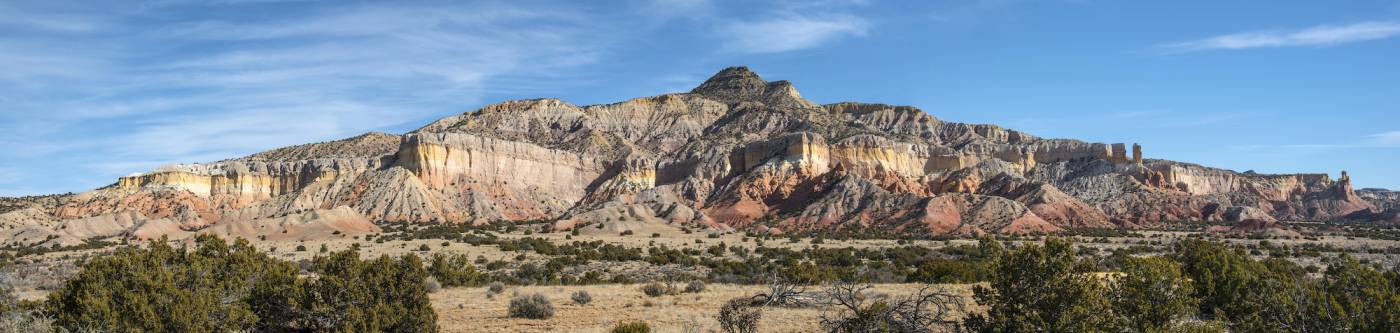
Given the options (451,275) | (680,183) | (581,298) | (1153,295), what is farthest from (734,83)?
(1153,295)

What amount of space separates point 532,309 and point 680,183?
91.4m

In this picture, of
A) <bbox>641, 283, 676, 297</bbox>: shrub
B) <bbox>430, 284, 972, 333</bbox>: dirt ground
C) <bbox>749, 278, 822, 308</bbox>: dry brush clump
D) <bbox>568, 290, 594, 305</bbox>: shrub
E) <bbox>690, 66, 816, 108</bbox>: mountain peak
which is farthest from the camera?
<bbox>690, 66, 816, 108</bbox>: mountain peak

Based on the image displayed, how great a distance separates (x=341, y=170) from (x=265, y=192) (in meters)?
9.91

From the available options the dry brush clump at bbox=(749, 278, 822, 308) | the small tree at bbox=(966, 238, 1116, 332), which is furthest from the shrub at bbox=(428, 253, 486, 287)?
the small tree at bbox=(966, 238, 1116, 332)

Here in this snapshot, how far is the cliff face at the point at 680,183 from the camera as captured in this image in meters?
86.8

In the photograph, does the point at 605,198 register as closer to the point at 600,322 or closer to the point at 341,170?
the point at 341,170

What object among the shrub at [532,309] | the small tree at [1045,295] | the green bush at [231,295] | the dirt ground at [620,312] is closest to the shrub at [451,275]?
the dirt ground at [620,312]

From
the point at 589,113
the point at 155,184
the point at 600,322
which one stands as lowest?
the point at 600,322

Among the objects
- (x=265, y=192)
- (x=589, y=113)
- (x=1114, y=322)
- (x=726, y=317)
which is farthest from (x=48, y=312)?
(x=589, y=113)

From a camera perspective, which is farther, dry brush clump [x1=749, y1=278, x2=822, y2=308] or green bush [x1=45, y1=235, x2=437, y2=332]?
dry brush clump [x1=749, y1=278, x2=822, y2=308]

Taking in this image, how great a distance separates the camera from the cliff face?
3418 inches

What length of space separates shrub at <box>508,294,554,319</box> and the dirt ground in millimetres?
241

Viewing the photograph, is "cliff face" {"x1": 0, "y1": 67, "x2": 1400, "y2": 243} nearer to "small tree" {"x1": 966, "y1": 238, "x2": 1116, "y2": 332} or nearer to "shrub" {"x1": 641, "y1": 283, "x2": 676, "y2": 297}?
"shrub" {"x1": 641, "y1": 283, "x2": 676, "y2": 297}

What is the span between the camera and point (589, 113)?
149m
